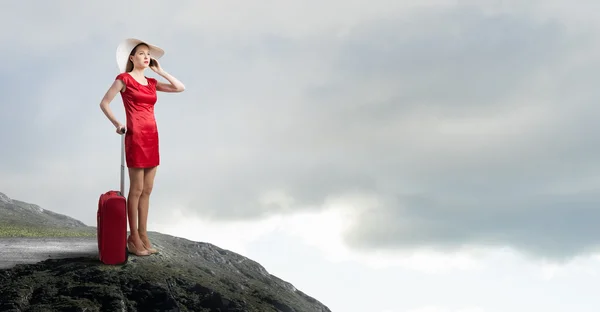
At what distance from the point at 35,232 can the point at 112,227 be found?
6.36 m

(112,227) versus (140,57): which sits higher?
(140,57)

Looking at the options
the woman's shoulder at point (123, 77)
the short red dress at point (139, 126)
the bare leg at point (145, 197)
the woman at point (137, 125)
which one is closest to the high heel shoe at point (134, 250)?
the woman at point (137, 125)

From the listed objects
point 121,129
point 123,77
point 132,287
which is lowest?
point 132,287

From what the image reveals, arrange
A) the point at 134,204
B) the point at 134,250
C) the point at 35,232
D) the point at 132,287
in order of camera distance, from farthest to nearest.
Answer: the point at 35,232
the point at 134,250
the point at 134,204
the point at 132,287

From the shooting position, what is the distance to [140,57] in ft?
37.1

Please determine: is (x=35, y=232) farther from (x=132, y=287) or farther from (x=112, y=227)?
(x=132, y=287)

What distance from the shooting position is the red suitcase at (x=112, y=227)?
1056cm

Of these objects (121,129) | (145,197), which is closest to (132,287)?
(145,197)

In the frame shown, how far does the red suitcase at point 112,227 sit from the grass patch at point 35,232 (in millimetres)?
4550

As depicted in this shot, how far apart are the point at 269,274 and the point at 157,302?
202 inches

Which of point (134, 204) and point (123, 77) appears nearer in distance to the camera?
point (123, 77)

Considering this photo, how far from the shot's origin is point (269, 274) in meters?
14.9

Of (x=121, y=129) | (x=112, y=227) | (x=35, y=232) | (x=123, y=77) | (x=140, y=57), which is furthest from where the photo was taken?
(x=35, y=232)

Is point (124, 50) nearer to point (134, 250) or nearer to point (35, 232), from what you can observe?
point (134, 250)
